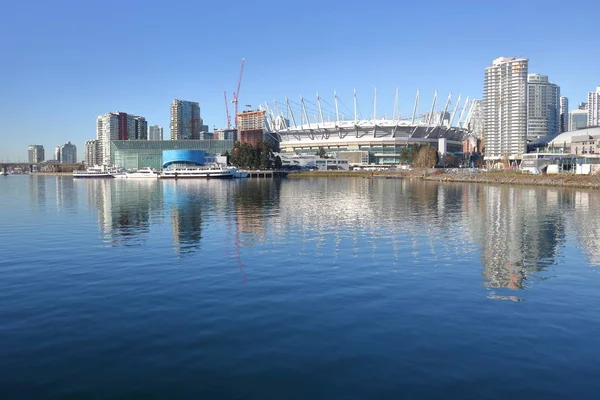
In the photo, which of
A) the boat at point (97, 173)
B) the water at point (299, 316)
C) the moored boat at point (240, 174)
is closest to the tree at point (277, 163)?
the moored boat at point (240, 174)

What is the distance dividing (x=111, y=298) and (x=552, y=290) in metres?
11.7

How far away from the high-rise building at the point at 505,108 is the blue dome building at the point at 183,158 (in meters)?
100.0

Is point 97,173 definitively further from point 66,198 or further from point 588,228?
point 588,228

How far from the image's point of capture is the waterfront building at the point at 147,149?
17138 cm

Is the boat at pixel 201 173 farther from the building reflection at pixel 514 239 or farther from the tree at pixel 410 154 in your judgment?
the building reflection at pixel 514 239

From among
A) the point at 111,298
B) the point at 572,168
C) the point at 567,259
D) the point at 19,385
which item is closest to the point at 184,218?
the point at 111,298

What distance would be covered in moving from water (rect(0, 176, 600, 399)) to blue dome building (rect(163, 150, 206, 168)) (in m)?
118

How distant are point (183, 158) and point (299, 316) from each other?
133147 mm

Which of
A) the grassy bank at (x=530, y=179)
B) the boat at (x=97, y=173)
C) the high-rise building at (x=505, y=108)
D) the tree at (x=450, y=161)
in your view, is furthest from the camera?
the high-rise building at (x=505, y=108)

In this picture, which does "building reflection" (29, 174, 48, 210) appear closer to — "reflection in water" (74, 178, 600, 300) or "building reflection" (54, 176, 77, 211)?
"building reflection" (54, 176, 77, 211)

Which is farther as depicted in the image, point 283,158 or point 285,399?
point 283,158

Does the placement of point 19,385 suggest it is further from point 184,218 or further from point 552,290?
point 184,218

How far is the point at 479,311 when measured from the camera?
11297mm

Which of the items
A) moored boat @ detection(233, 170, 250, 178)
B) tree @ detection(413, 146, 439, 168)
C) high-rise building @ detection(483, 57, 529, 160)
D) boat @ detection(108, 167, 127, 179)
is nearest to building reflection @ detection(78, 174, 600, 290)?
moored boat @ detection(233, 170, 250, 178)
